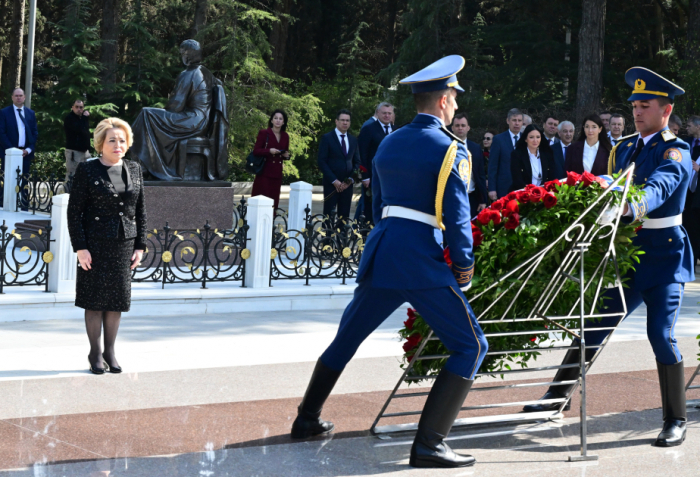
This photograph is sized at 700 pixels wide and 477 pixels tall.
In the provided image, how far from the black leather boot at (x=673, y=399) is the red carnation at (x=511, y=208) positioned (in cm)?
136

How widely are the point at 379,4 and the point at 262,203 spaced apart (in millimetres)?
35157

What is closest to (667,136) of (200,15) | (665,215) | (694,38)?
(665,215)

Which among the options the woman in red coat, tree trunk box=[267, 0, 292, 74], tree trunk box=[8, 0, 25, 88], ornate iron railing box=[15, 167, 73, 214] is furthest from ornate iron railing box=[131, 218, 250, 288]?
tree trunk box=[267, 0, 292, 74]

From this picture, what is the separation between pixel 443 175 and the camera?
4.27 metres

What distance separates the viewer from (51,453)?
4.43 m

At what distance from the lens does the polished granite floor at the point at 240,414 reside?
175 inches

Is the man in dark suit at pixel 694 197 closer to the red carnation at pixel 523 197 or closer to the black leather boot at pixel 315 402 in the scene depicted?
the red carnation at pixel 523 197

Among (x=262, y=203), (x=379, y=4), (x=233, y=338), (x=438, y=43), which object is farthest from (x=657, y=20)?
(x=233, y=338)

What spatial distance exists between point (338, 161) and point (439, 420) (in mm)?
8731

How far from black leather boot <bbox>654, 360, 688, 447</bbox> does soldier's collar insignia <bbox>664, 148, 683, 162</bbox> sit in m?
1.14

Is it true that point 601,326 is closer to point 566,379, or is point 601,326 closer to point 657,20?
point 566,379

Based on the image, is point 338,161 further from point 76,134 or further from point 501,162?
point 76,134

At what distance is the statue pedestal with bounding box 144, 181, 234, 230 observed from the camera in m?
10.7

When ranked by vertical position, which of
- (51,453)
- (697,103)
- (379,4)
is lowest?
(51,453)
